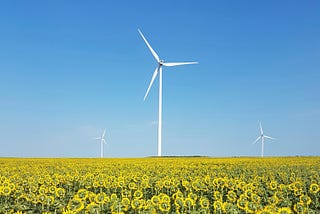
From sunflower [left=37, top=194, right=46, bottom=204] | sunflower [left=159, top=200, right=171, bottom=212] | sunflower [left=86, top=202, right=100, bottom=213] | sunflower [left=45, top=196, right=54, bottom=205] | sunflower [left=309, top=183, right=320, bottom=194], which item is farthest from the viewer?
sunflower [left=309, top=183, right=320, bottom=194]

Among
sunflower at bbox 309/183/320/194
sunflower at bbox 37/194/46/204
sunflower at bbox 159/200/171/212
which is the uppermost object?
sunflower at bbox 309/183/320/194

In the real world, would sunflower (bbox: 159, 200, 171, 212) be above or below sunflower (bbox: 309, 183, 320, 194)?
below

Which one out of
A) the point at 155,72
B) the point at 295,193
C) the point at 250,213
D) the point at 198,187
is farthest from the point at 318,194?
the point at 155,72

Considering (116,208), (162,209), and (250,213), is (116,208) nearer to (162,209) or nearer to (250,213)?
(162,209)

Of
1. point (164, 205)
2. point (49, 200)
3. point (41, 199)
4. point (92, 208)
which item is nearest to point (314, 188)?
point (164, 205)

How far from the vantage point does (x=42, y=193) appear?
12.5 metres

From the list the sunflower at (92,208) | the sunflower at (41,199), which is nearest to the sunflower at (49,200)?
the sunflower at (41,199)

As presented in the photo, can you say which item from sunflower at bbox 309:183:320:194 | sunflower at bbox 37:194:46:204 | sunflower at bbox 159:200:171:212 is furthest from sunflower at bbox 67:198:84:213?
sunflower at bbox 309:183:320:194

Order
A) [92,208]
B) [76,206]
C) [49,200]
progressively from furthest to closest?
1. [49,200]
2. [76,206]
3. [92,208]

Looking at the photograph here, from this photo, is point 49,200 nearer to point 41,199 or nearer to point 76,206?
point 41,199

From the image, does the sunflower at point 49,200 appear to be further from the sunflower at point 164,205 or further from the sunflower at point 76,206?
the sunflower at point 164,205

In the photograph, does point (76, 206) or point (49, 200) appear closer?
point (76, 206)

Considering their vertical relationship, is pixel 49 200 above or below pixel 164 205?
below

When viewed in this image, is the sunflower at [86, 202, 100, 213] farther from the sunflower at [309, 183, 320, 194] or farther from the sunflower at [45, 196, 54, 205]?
the sunflower at [309, 183, 320, 194]
